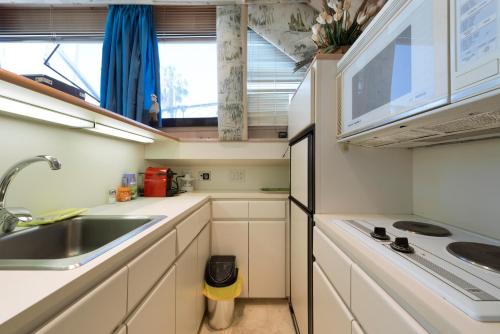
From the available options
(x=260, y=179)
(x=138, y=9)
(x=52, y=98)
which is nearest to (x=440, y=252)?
(x=52, y=98)

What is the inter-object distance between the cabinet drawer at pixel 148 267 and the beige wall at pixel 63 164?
67cm

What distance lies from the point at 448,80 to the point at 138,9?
2.59 m

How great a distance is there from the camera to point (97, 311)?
0.48m

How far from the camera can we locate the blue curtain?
77.9 inches

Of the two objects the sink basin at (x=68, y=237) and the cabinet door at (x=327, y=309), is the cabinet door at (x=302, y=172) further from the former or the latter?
the sink basin at (x=68, y=237)

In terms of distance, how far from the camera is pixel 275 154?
6.19ft

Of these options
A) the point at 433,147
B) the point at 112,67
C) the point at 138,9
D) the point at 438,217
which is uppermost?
the point at 138,9

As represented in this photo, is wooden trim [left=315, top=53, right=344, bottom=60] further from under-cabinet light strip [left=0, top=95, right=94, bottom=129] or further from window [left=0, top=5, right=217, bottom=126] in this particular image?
window [left=0, top=5, right=217, bottom=126]

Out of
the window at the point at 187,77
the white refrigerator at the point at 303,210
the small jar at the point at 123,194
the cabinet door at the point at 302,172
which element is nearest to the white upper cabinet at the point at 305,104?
the white refrigerator at the point at 303,210

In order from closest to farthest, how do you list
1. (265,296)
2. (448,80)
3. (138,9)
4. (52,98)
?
(448,80)
(52,98)
(265,296)
(138,9)

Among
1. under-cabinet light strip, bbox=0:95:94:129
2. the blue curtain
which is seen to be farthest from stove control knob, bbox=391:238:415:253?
the blue curtain

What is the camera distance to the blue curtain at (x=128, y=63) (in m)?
1.98

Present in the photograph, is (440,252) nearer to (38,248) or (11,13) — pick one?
(38,248)

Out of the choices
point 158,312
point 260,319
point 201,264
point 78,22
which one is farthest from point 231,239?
point 78,22
